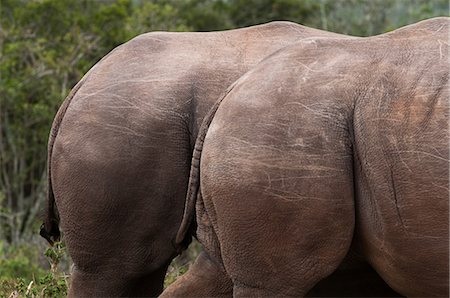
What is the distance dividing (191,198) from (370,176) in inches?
29.3

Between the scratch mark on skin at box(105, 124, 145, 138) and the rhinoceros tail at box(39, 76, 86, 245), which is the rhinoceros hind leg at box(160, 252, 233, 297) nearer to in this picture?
the scratch mark on skin at box(105, 124, 145, 138)

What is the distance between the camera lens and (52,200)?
5645 mm

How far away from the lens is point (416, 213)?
155 inches

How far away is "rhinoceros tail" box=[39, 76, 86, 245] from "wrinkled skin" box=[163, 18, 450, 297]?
1.37 metres

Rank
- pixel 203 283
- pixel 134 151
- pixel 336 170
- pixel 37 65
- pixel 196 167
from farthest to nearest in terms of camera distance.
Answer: pixel 37 65
pixel 134 151
pixel 203 283
pixel 196 167
pixel 336 170

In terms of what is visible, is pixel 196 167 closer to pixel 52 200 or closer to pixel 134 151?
pixel 134 151

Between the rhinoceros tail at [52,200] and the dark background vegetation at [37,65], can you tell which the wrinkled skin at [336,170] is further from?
the dark background vegetation at [37,65]

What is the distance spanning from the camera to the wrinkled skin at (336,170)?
3932 mm

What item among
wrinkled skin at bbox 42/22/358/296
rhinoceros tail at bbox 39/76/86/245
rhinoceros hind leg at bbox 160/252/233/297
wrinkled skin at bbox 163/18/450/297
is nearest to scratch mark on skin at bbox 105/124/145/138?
wrinkled skin at bbox 42/22/358/296

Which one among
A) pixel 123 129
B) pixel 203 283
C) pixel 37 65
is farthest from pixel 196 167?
pixel 37 65

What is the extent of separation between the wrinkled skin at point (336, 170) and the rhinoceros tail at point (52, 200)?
137cm

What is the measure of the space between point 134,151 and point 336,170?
1.26 metres

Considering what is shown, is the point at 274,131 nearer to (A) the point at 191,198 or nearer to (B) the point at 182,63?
(A) the point at 191,198

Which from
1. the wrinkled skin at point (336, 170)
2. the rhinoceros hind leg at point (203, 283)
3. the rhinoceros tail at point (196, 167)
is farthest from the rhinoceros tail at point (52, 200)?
the wrinkled skin at point (336, 170)
